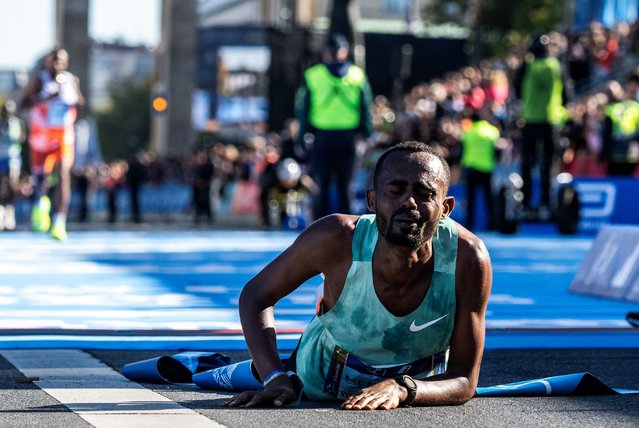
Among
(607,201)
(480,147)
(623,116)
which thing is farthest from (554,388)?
(480,147)

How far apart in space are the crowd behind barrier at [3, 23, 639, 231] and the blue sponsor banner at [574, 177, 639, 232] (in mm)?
388

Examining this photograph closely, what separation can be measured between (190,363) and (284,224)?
71.7 feet

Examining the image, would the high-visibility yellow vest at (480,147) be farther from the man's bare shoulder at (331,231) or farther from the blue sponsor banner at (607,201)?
the man's bare shoulder at (331,231)

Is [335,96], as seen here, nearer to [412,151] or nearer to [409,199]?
[412,151]

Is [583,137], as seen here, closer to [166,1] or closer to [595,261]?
[595,261]

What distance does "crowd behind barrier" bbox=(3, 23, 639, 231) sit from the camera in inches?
936

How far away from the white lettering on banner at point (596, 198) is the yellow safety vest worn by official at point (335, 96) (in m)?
5.41

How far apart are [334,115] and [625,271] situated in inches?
230

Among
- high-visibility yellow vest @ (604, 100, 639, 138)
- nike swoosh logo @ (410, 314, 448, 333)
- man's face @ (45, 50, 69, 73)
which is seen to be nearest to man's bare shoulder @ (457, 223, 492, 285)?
nike swoosh logo @ (410, 314, 448, 333)

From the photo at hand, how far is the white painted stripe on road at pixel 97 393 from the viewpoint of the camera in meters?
5.48

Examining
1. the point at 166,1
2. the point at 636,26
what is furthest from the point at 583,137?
the point at 166,1

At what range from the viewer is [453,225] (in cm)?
585

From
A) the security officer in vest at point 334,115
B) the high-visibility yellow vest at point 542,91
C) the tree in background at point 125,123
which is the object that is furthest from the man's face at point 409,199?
the tree in background at point 125,123

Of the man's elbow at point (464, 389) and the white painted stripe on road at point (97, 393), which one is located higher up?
the man's elbow at point (464, 389)
